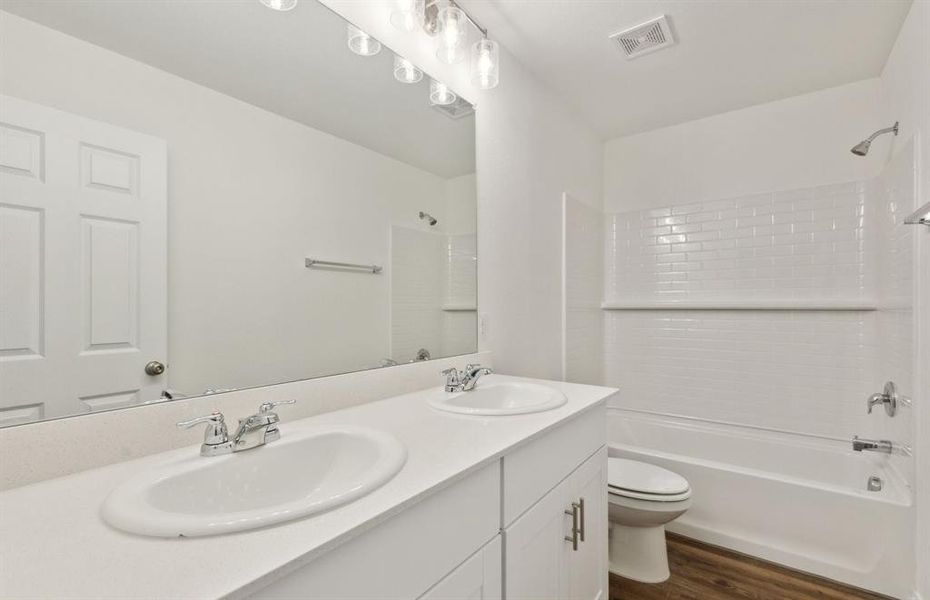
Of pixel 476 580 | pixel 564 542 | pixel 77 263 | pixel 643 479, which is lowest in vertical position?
pixel 643 479

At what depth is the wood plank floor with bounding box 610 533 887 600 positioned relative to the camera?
5.62 feet

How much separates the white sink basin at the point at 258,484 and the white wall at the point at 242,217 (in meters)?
0.24

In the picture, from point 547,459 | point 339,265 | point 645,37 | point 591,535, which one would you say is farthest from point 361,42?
point 591,535

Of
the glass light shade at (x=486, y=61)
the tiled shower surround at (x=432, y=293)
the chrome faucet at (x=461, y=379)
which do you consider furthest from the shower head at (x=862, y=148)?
the chrome faucet at (x=461, y=379)

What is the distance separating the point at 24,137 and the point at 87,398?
48cm

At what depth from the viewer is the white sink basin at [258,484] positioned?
1.86 ft

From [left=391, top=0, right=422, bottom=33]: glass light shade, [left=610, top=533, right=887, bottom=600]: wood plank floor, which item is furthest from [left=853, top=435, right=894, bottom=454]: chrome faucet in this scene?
[left=391, top=0, right=422, bottom=33]: glass light shade

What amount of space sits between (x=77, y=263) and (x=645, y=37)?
7.16 ft

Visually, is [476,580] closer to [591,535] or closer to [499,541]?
[499,541]

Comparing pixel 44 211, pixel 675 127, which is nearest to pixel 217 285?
pixel 44 211

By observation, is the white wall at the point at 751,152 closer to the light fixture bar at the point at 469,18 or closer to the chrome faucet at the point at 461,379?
the light fixture bar at the point at 469,18

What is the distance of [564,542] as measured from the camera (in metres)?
1.24

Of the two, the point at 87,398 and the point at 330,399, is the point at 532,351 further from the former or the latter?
the point at 87,398

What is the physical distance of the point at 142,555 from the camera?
1.68ft
